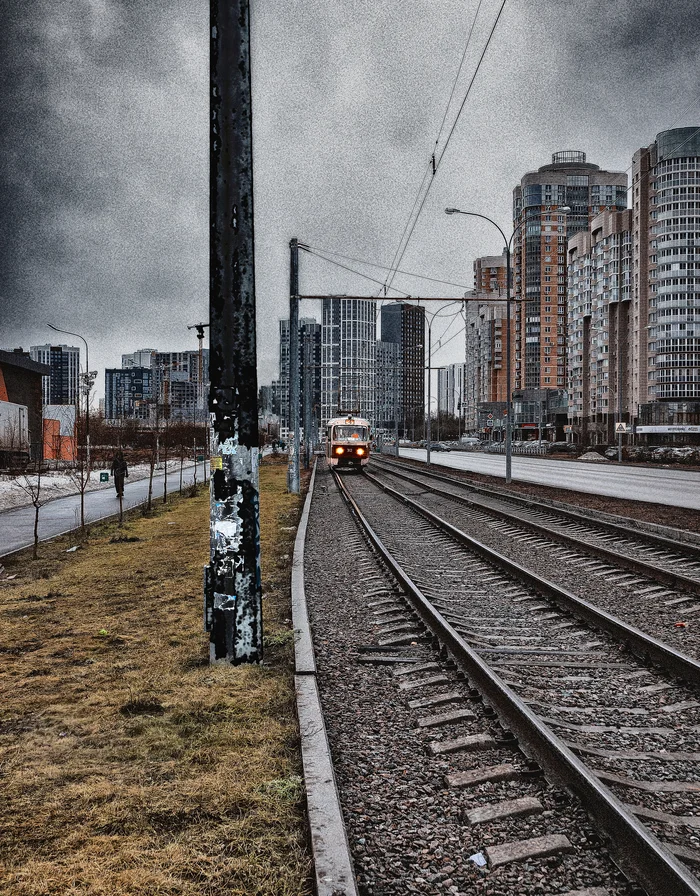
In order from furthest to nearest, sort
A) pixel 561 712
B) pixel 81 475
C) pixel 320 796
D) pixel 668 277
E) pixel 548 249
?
pixel 548 249
pixel 668 277
pixel 81 475
pixel 561 712
pixel 320 796

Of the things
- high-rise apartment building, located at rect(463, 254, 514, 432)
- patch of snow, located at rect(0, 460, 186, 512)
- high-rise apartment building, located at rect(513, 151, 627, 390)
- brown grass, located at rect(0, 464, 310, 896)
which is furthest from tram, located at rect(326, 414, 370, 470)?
high-rise apartment building, located at rect(463, 254, 514, 432)

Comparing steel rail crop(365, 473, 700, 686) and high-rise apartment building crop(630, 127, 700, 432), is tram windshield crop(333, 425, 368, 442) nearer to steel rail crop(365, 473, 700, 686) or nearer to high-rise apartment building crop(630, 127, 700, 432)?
steel rail crop(365, 473, 700, 686)

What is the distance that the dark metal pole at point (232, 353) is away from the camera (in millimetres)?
5715

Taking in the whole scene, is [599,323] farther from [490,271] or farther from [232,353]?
[232,353]

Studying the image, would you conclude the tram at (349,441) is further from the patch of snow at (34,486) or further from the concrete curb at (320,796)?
the concrete curb at (320,796)

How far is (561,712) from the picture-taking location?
16.2 ft

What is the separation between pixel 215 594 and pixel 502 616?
3.51m

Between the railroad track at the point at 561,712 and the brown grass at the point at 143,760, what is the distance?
103cm

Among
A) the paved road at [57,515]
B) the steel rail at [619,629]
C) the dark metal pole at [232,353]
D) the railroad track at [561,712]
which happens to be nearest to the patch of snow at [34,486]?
the paved road at [57,515]

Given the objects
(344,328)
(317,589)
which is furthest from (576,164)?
(317,589)

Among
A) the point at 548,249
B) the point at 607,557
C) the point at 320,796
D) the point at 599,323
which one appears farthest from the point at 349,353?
the point at 320,796

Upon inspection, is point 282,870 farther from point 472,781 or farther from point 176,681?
point 176,681

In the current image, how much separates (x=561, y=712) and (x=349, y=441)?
3757cm

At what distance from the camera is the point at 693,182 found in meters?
93.7
